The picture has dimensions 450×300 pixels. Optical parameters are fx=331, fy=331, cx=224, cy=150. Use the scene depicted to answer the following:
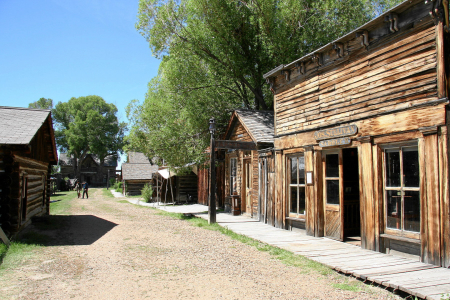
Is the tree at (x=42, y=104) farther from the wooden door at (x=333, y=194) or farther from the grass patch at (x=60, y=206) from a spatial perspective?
the wooden door at (x=333, y=194)

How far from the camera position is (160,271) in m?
6.04

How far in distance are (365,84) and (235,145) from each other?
219 inches

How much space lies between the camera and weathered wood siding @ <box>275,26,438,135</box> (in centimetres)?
612

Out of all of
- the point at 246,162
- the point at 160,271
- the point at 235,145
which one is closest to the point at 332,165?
the point at 235,145

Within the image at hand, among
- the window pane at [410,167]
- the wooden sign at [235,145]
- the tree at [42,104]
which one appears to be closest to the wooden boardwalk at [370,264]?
the window pane at [410,167]

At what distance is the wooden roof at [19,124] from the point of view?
8.78 m

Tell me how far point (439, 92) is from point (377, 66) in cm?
164

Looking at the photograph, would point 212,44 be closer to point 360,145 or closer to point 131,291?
point 360,145

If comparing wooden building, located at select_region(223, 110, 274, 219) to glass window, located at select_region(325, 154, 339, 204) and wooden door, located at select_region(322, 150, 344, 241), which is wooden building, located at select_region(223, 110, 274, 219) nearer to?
wooden door, located at select_region(322, 150, 344, 241)

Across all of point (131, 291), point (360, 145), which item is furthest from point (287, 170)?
point (131, 291)

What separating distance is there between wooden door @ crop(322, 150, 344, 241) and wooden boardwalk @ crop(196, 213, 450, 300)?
33 cm

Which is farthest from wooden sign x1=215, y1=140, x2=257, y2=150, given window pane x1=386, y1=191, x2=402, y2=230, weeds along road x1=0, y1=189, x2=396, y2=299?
window pane x1=386, y1=191, x2=402, y2=230

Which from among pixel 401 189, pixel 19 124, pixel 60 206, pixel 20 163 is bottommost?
pixel 60 206

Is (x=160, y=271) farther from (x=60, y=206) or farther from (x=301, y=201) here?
(x=60, y=206)
